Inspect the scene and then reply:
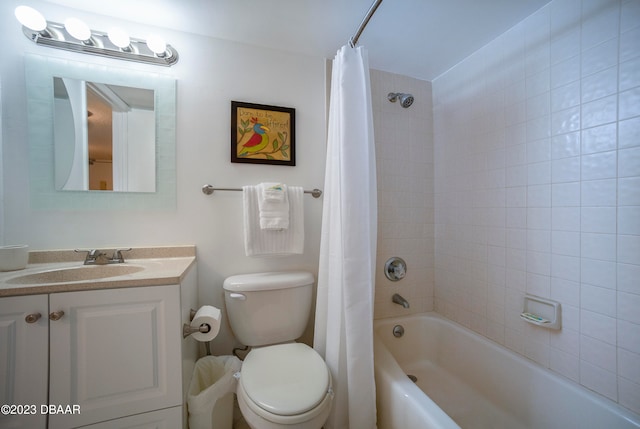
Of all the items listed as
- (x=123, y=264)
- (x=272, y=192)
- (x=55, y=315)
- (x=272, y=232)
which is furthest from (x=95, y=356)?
(x=272, y=192)

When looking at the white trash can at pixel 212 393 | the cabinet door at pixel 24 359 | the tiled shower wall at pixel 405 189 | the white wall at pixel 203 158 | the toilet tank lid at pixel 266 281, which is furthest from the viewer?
the tiled shower wall at pixel 405 189

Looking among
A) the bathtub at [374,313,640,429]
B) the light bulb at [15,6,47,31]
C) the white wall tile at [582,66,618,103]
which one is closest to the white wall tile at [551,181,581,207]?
the white wall tile at [582,66,618,103]

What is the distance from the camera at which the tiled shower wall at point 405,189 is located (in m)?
1.58

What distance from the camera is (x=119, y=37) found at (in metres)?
1.09

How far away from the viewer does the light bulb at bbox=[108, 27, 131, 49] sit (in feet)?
3.55

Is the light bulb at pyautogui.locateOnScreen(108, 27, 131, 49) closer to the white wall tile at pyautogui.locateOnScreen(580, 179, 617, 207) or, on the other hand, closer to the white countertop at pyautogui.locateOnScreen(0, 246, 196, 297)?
the white countertop at pyautogui.locateOnScreen(0, 246, 196, 297)

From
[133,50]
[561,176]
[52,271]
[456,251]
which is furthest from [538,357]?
[133,50]

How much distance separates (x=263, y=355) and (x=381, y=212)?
110 cm

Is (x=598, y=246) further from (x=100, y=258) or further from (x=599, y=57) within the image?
(x=100, y=258)

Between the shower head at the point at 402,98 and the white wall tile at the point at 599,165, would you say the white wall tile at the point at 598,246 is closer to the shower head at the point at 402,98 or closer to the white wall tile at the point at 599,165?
the white wall tile at the point at 599,165

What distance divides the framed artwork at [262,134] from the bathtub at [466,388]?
1250mm

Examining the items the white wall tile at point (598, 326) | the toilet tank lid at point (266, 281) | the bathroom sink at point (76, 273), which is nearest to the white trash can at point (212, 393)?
the toilet tank lid at point (266, 281)

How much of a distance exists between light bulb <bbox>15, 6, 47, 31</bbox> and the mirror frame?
12 cm

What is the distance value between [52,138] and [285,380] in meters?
1.56
